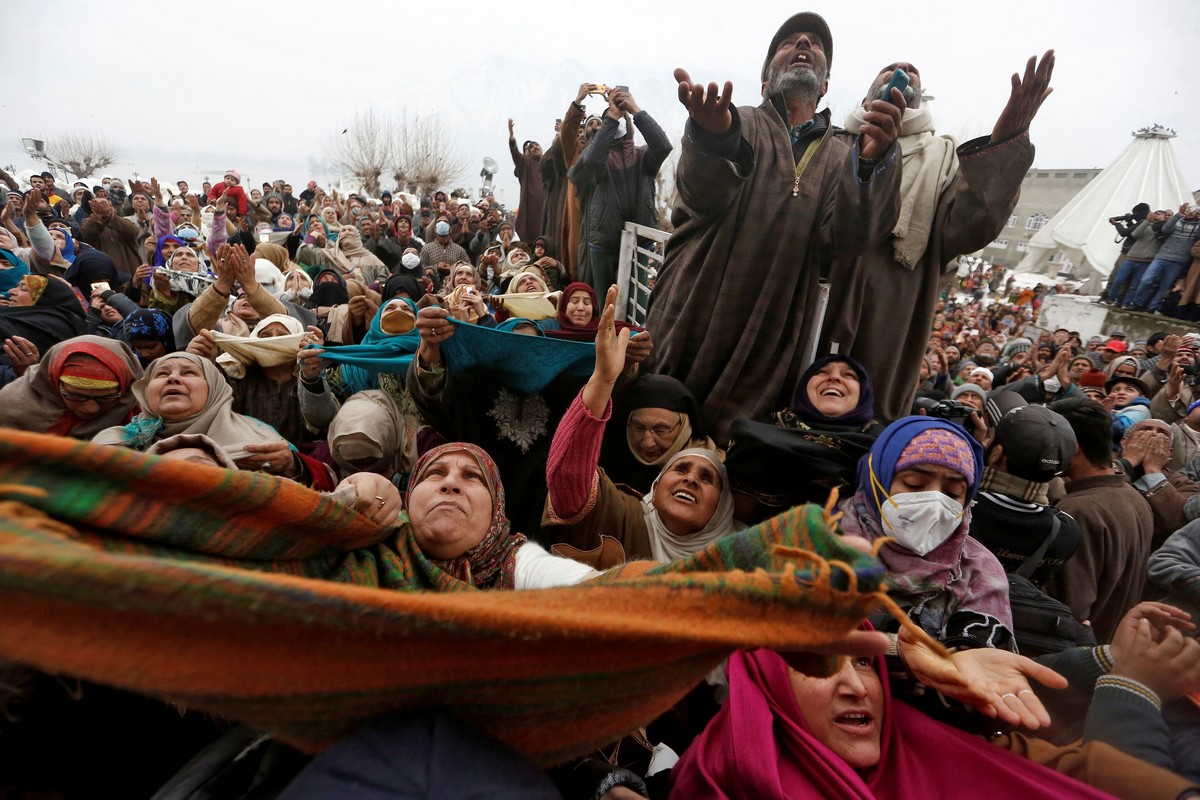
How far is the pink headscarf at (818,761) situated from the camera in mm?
A: 1146

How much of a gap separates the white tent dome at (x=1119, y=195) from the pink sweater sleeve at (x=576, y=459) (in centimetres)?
2271

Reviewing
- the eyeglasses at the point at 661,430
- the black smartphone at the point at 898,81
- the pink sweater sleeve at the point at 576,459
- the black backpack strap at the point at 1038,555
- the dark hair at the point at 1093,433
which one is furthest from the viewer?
the dark hair at the point at 1093,433

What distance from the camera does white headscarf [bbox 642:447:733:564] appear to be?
2098mm

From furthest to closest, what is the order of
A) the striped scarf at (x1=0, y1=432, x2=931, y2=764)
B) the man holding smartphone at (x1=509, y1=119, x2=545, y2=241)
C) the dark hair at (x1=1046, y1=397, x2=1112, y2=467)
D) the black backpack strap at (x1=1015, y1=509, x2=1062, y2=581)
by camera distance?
the man holding smartphone at (x1=509, y1=119, x2=545, y2=241), the dark hair at (x1=1046, y1=397, x2=1112, y2=467), the black backpack strap at (x1=1015, y1=509, x2=1062, y2=581), the striped scarf at (x1=0, y1=432, x2=931, y2=764)

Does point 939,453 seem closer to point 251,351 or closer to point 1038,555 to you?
point 1038,555

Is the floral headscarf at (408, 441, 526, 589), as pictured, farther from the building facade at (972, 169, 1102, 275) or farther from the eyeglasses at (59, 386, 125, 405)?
the building facade at (972, 169, 1102, 275)

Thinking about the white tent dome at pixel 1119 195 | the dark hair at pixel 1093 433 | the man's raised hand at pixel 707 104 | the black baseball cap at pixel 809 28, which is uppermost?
the white tent dome at pixel 1119 195

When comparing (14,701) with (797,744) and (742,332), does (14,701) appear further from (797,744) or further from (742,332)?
(742,332)

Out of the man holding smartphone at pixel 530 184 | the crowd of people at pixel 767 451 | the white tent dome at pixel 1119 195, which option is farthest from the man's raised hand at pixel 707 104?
the white tent dome at pixel 1119 195

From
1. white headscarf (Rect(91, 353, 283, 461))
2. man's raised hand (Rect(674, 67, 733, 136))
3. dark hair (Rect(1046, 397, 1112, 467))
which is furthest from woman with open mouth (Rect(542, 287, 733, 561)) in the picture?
dark hair (Rect(1046, 397, 1112, 467))

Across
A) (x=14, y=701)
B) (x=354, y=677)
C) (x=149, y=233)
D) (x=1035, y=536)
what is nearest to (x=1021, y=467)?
(x=1035, y=536)

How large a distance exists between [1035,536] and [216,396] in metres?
3.48

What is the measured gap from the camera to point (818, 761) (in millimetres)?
1179

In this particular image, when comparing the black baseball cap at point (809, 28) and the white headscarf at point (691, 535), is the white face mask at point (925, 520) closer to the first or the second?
the white headscarf at point (691, 535)
